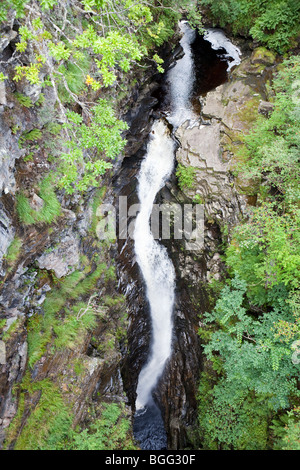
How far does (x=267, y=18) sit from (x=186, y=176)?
370 inches

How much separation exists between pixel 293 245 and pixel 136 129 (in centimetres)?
880

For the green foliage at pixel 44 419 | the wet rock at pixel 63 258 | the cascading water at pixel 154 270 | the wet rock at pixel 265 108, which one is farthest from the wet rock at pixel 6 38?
the wet rock at pixel 265 108

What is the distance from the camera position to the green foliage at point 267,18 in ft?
40.0

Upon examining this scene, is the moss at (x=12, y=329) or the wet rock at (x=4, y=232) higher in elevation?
the wet rock at (x=4, y=232)

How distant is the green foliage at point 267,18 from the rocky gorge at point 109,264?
2.58ft

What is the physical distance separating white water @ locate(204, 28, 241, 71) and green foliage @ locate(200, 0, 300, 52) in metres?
0.98

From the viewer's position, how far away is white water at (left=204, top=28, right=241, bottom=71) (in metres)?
14.9

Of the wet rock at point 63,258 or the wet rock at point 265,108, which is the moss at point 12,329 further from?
the wet rock at point 265,108

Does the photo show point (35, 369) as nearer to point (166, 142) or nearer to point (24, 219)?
point (24, 219)

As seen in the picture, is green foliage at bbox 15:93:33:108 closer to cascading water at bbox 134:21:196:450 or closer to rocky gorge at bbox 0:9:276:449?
rocky gorge at bbox 0:9:276:449

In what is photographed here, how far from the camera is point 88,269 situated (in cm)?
898

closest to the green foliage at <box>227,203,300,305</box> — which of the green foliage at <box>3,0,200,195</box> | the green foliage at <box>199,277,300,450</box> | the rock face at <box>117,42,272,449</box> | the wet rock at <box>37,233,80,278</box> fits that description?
the green foliage at <box>199,277,300,450</box>

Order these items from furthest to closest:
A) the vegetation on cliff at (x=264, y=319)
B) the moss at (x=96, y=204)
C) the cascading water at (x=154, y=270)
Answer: the cascading water at (x=154, y=270) → the moss at (x=96, y=204) → the vegetation on cliff at (x=264, y=319)

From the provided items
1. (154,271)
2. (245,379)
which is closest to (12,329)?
(245,379)
